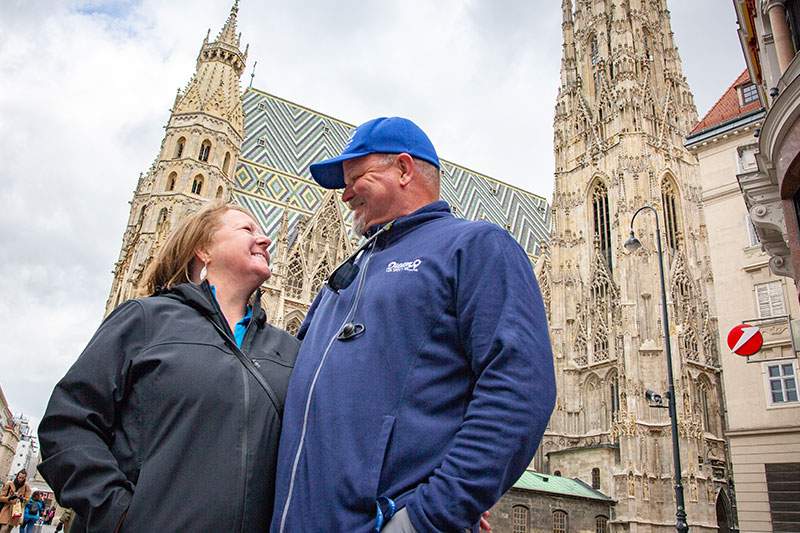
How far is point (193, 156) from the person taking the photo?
31453mm

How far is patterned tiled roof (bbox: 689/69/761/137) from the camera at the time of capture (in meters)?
19.3

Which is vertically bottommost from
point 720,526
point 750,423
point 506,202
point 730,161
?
point 720,526

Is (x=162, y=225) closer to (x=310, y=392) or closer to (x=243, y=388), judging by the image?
(x=243, y=388)

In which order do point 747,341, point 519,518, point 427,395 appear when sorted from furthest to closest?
1. point 519,518
2. point 747,341
3. point 427,395

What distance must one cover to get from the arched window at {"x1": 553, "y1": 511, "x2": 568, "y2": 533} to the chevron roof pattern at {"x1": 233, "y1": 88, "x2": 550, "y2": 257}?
1403cm

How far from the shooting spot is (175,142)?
3212 cm

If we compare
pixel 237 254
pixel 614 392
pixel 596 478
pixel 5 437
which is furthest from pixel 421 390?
pixel 5 437

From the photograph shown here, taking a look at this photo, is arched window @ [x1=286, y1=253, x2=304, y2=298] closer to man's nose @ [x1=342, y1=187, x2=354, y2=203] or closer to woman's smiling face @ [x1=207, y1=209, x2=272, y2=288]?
woman's smiling face @ [x1=207, y1=209, x2=272, y2=288]

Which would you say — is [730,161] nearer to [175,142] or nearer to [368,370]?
[368,370]

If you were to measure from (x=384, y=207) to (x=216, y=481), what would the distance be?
1.31 m

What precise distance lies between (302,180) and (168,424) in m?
37.8

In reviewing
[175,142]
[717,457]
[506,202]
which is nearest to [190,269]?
[175,142]

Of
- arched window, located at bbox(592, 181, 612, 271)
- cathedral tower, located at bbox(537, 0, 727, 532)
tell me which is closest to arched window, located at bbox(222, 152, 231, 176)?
cathedral tower, located at bbox(537, 0, 727, 532)

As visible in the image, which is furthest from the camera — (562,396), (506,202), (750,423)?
(506,202)
